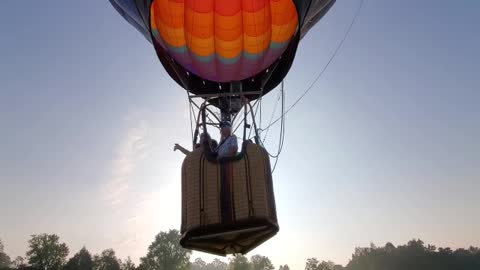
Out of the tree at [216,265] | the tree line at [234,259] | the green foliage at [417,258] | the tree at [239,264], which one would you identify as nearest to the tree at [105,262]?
the tree line at [234,259]

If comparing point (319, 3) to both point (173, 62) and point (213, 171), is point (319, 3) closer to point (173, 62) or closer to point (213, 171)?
point (173, 62)

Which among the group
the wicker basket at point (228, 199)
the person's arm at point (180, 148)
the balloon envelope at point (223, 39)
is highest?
the balloon envelope at point (223, 39)

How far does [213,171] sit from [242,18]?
3.17 metres

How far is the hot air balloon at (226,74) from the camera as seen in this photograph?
5496mm

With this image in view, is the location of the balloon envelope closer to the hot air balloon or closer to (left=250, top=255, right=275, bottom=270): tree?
the hot air balloon

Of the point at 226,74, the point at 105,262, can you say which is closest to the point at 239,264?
the point at 105,262

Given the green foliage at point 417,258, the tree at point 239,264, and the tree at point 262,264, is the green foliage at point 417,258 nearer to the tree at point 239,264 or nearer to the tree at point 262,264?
the tree at point 262,264

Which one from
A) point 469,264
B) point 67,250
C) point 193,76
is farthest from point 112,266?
point 469,264

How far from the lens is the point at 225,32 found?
288 inches

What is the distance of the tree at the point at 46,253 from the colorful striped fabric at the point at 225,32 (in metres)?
62.3

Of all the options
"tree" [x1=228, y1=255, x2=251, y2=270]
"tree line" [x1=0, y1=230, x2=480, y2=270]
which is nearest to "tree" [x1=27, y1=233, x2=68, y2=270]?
"tree line" [x1=0, y1=230, x2=480, y2=270]

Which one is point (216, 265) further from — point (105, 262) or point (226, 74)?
point (226, 74)

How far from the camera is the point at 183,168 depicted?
605 centimetres

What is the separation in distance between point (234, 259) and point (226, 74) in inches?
2844
